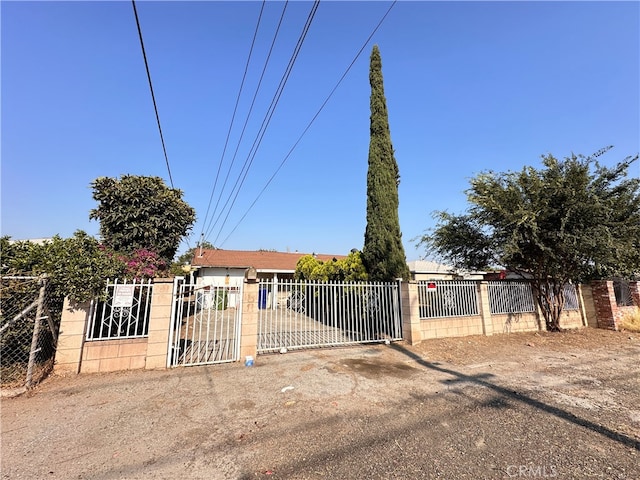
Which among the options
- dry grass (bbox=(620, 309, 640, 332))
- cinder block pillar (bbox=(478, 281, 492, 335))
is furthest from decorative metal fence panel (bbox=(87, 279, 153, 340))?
dry grass (bbox=(620, 309, 640, 332))

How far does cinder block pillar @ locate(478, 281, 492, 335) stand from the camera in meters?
9.15

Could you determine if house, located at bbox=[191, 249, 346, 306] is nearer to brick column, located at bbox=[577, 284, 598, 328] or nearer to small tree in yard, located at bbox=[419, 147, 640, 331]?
small tree in yard, located at bbox=[419, 147, 640, 331]

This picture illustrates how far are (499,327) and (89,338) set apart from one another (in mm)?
11474

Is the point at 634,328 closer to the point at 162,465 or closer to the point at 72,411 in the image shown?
the point at 162,465

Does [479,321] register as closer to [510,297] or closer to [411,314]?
[510,297]

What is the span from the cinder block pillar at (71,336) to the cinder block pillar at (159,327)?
1.09 m

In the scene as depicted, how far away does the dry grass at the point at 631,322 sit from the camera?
1034 cm

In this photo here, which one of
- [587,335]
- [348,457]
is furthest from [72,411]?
[587,335]

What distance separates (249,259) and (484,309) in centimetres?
1985

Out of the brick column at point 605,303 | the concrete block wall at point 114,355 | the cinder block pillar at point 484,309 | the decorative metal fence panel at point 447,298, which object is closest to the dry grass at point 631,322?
the brick column at point 605,303

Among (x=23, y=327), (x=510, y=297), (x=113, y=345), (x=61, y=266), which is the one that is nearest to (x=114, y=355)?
(x=113, y=345)

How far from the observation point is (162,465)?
2.74m

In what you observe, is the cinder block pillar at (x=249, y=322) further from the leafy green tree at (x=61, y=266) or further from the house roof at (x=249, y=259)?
the house roof at (x=249, y=259)

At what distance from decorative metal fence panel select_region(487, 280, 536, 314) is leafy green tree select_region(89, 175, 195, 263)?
11.1 metres
